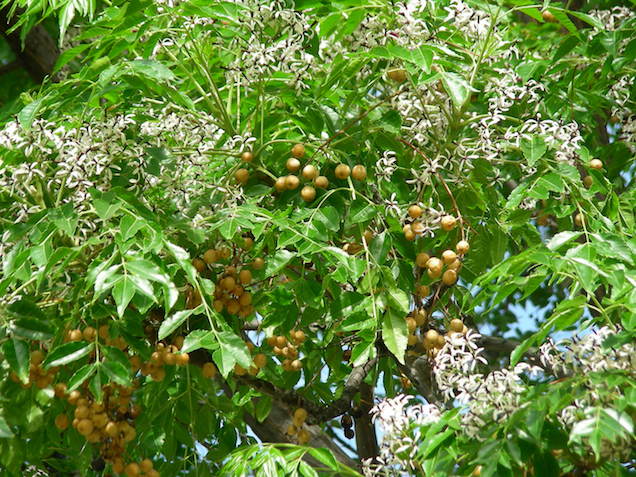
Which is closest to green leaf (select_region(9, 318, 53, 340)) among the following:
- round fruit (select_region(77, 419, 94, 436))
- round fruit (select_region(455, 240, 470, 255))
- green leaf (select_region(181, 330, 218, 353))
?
round fruit (select_region(77, 419, 94, 436))

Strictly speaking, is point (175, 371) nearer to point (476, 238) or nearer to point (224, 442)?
point (224, 442)

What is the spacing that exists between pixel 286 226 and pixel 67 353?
31.3 inches

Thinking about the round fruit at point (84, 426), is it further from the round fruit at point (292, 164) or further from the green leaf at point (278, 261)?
the round fruit at point (292, 164)

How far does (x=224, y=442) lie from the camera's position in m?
4.38

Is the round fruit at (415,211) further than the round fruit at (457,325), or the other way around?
the round fruit at (457,325)

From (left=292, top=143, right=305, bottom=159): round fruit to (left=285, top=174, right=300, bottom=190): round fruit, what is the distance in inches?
3.8

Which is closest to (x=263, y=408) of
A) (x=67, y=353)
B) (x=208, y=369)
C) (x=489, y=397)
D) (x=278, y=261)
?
(x=208, y=369)

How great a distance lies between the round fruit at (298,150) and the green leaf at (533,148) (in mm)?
767

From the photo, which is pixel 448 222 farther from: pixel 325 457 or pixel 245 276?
pixel 325 457

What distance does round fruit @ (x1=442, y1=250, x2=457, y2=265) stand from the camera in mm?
3555

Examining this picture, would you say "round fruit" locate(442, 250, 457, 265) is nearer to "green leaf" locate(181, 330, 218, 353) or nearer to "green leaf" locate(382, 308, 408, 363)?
"green leaf" locate(382, 308, 408, 363)

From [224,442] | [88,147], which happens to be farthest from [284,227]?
[224,442]

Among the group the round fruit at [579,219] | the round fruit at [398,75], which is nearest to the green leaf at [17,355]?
the round fruit at [398,75]

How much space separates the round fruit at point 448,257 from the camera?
11.7ft
